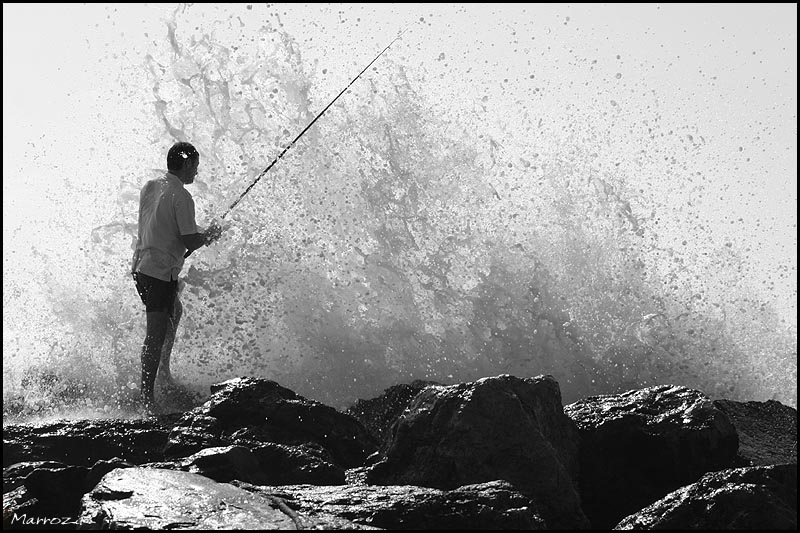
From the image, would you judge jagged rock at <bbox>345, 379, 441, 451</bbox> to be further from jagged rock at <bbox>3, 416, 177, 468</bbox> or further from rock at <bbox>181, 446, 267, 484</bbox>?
rock at <bbox>181, 446, 267, 484</bbox>

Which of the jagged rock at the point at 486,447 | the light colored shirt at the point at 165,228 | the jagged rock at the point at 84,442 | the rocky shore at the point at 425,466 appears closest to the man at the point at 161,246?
the light colored shirt at the point at 165,228

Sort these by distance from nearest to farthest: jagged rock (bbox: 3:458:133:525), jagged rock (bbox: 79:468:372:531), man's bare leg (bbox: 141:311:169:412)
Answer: jagged rock (bbox: 79:468:372:531) < jagged rock (bbox: 3:458:133:525) < man's bare leg (bbox: 141:311:169:412)

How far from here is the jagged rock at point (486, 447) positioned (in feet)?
11.6

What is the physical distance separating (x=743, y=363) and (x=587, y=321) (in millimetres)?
1694

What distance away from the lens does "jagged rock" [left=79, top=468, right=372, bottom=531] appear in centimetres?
273

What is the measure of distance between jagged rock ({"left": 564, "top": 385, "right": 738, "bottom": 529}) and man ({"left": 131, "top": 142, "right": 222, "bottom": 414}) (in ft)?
9.56

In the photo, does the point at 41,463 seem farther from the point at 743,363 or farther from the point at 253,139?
the point at 743,363

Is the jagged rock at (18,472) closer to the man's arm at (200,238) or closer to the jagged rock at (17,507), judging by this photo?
the jagged rock at (17,507)

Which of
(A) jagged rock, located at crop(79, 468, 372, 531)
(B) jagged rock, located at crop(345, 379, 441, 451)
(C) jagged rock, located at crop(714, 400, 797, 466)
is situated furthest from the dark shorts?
(C) jagged rock, located at crop(714, 400, 797, 466)

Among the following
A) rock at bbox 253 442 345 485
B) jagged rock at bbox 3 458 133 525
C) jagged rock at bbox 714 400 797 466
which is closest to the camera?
jagged rock at bbox 3 458 133 525

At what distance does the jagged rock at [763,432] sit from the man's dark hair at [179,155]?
3673 mm

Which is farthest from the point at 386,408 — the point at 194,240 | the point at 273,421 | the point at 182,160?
the point at 182,160

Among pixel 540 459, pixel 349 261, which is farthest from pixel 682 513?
pixel 349 261

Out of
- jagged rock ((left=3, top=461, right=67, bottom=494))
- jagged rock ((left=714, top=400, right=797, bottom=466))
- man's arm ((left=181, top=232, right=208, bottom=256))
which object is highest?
man's arm ((left=181, top=232, right=208, bottom=256))
